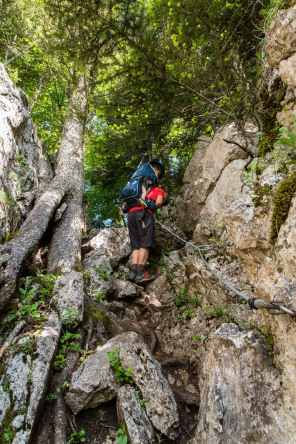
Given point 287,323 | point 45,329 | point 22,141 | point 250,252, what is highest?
point 22,141

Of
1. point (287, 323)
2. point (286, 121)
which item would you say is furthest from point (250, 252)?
point (286, 121)

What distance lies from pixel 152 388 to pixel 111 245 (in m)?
4.45

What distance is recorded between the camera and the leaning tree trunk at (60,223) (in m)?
3.98

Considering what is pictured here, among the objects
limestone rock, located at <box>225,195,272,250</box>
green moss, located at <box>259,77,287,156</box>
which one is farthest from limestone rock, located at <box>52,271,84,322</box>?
green moss, located at <box>259,77,287,156</box>

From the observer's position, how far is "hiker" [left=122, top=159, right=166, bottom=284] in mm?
6066

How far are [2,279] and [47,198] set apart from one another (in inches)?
105

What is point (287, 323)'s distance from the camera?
191 cm

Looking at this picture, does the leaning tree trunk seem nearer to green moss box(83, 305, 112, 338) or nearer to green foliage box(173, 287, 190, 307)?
green moss box(83, 305, 112, 338)

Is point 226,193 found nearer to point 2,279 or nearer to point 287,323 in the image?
point 287,323

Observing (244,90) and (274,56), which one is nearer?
(274,56)

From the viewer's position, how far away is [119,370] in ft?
9.96

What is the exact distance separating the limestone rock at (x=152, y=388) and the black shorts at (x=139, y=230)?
10.5ft

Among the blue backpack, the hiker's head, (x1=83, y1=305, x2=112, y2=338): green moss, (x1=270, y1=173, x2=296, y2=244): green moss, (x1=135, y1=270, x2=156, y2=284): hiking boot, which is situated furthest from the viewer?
the hiker's head

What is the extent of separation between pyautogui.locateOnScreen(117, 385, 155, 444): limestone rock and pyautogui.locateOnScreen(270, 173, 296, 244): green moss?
2.44 metres
